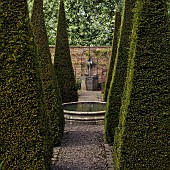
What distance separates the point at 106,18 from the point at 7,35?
62.3ft

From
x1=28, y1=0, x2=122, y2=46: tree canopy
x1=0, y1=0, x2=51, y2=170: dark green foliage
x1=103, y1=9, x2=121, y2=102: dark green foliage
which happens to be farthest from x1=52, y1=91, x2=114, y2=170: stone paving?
x1=28, y1=0, x2=122, y2=46: tree canopy

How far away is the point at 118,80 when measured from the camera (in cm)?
Result: 912

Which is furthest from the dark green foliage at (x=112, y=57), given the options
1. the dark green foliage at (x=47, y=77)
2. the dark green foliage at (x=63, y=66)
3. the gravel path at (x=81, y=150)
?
the dark green foliage at (x=47, y=77)

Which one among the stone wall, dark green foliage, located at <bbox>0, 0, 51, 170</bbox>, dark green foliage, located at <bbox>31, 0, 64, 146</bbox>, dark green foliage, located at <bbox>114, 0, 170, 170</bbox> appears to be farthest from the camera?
the stone wall

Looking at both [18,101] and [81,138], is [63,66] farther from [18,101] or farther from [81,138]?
[18,101]

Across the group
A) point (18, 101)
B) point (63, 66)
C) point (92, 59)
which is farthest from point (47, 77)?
point (92, 59)

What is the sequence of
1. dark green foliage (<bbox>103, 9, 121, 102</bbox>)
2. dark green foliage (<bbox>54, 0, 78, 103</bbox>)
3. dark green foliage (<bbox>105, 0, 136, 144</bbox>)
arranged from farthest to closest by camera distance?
dark green foliage (<bbox>103, 9, 121, 102</bbox>) < dark green foliage (<bbox>54, 0, 78, 103</bbox>) < dark green foliage (<bbox>105, 0, 136, 144</bbox>)

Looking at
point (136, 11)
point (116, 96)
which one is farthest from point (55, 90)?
point (136, 11)

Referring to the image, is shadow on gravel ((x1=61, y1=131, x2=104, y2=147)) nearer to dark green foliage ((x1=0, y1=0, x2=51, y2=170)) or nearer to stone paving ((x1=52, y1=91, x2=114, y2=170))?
stone paving ((x1=52, y1=91, x2=114, y2=170))

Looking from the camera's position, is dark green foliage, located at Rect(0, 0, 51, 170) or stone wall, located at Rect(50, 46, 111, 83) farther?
stone wall, located at Rect(50, 46, 111, 83)

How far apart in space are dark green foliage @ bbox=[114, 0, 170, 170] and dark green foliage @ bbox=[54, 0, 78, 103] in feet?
28.7

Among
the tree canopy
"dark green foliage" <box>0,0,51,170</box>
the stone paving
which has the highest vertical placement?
the tree canopy

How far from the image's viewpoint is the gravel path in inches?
288

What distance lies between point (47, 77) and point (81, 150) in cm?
166
